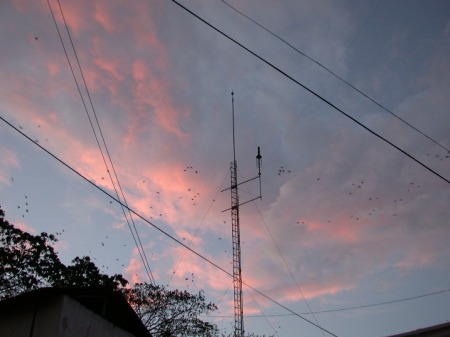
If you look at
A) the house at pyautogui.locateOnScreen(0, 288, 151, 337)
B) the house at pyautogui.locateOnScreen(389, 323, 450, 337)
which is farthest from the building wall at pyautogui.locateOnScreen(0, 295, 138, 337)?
the house at pyautogui.locateOnScreen(389, 323, 450, 337)

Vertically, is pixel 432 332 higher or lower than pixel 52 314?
lower

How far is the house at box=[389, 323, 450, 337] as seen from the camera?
9305 millimetres

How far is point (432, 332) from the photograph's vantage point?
9.36 metres

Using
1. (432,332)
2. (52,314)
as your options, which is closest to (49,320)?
(52,314)

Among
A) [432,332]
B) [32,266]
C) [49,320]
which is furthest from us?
[32,266]

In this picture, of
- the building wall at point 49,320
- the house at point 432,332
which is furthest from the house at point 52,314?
the house at point 432,332

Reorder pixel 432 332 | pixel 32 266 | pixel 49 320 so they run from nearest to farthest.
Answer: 1. pixel 432 332
2. pixel 49 320
3. pixel 32 266

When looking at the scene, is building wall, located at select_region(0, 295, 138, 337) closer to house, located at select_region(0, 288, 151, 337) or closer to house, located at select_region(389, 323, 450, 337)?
house, located at select_region(0, 288, 151, 337)

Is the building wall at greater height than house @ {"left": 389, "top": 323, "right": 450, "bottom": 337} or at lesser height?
greater

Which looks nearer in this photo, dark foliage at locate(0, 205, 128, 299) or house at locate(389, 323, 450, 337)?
house at locate(389, 323, 450, 337)

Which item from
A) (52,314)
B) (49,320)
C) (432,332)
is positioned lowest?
(432,332)

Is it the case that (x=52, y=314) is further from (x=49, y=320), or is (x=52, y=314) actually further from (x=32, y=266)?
(x=32, y=266)

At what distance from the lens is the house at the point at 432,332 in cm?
930

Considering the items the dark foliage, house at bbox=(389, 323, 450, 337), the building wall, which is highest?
the dark foliage
